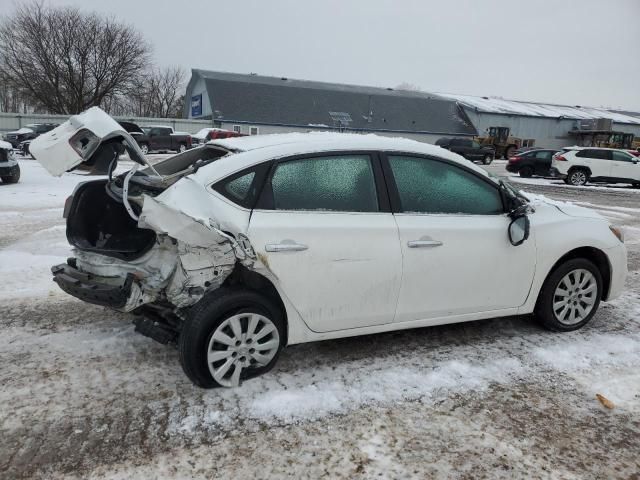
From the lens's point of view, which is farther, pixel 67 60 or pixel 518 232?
pixel 67 60

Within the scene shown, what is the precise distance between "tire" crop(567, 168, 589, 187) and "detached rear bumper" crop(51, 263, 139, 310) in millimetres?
21020

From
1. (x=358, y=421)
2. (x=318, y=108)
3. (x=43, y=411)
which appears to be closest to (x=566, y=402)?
(x=358, y=421)

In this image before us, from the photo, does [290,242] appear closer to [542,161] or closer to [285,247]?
[285,247]

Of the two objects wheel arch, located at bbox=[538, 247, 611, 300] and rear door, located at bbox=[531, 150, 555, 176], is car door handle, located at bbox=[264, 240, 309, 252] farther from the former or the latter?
rear door, located at bbox=[531, 150, 555, 176]

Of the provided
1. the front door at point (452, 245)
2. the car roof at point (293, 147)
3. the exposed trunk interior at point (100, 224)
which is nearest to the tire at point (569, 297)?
the front door at point (452, 245)

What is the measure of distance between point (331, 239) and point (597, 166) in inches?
810

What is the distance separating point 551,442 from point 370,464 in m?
1.03

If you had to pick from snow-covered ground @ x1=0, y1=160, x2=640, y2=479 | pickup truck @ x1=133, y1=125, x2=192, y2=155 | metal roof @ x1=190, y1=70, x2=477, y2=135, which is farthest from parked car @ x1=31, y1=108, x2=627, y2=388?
metal roof @ x1=190, y1=70, x2=477, y2=135

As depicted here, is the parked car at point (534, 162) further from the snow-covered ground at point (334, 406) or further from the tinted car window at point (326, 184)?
the tinted car window at point (326, 184)

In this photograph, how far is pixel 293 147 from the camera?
335cm

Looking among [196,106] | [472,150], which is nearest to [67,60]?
[196,106]

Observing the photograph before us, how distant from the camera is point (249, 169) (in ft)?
10.4

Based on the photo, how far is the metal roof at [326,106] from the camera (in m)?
41.9

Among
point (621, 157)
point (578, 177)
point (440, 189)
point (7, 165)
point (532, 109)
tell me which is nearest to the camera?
point (440, 189)
